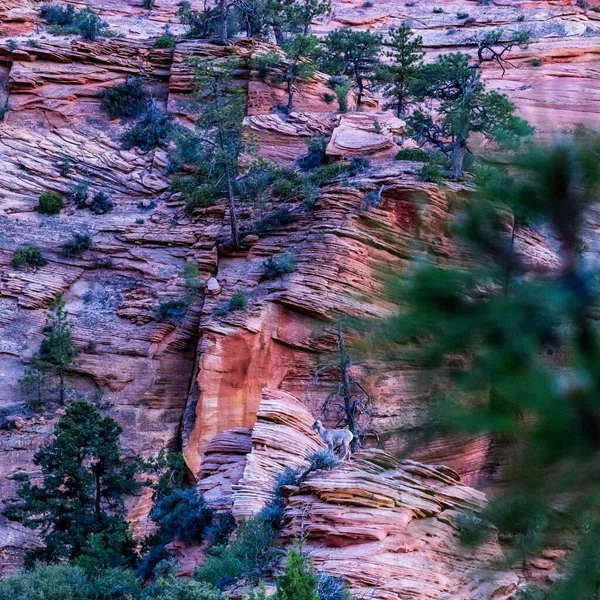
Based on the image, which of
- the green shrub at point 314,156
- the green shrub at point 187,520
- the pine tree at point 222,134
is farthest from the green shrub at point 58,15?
the green shrub at point 187,520

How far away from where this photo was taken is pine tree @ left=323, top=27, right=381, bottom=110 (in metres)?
30.8

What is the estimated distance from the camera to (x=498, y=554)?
346 cm

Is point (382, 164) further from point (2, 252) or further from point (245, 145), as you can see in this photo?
point (2, 252)

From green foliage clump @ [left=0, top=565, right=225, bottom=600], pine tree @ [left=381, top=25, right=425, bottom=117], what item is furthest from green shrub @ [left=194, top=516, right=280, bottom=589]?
pine tree @ [left=381, top=25, right=425, bottom=117]

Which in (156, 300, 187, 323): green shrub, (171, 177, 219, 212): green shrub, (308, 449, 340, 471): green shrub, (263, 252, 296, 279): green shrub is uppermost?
(308, 449, 340, 471): green shrub

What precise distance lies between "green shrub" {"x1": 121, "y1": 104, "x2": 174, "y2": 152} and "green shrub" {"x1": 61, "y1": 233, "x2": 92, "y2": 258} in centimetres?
573

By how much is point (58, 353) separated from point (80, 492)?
202 inches

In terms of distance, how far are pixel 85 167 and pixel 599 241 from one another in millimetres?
25532

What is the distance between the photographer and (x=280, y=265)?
20.4 m

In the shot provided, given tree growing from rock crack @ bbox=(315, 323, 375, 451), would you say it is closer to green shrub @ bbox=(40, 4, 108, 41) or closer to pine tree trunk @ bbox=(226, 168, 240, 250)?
pine tree trunk @ bbox=(226, 168, 240, 250)

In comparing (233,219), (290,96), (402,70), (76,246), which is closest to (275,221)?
(233,219)

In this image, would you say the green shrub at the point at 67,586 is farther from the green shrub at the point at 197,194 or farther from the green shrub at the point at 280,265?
the green shrub at the point at 197,194

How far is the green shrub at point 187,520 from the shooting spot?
42.4ft

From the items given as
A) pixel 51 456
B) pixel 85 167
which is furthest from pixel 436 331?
pixel 85 167
